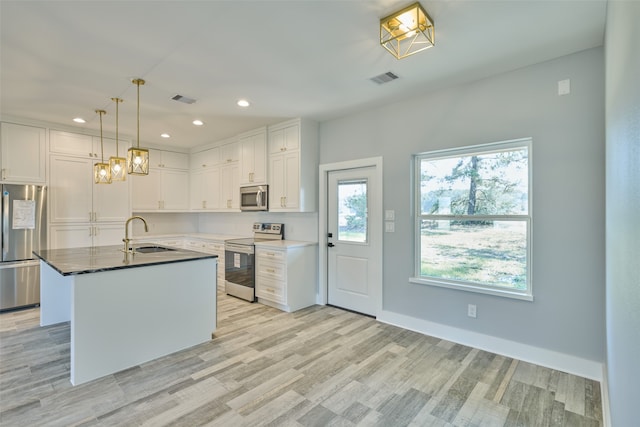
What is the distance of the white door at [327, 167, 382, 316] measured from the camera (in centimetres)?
390

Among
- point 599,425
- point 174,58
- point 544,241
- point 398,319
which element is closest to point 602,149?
point 544,241

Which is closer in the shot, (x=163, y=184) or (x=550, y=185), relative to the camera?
(x=550, y=185)

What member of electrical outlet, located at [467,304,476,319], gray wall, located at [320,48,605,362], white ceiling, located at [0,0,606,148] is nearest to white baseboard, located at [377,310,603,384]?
Answer: gray wall, located at [320,48,605,362]

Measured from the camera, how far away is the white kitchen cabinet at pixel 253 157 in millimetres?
4734

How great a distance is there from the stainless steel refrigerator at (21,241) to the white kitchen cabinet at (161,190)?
1.38 metres

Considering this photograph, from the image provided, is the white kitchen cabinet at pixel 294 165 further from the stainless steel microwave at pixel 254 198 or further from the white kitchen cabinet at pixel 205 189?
the white kitchen cabinet at pixel 205 189

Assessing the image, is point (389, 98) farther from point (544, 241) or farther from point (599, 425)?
point (599, 425)

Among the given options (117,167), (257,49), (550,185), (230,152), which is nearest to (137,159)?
(117,167)

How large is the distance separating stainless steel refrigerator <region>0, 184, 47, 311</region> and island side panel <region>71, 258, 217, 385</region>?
105 inches

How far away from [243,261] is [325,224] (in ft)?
4.48

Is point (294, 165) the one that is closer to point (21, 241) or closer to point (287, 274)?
point (287, 274)

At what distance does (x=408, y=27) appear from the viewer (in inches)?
81.8

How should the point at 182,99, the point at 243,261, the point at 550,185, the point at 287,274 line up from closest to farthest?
1. the point at 550,185
2. the point at 182,99
3. the point at 287,274
4. the point at 243,261

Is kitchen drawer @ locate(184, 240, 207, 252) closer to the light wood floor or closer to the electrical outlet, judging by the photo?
the light wood floor
